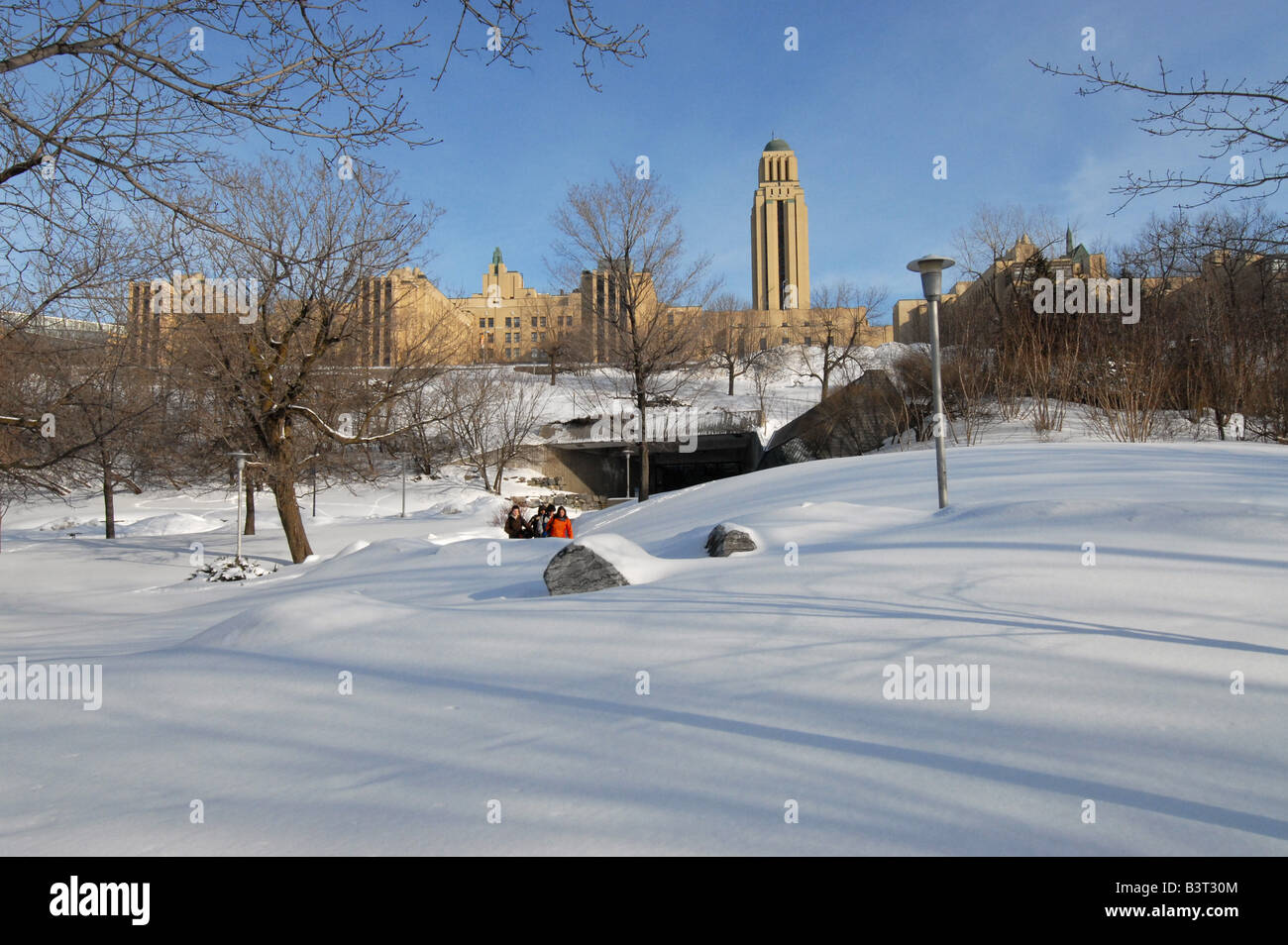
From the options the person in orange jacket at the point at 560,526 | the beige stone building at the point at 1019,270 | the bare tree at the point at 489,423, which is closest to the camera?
the person in orange jacket at the point at 560,526

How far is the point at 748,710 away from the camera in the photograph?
3.10m

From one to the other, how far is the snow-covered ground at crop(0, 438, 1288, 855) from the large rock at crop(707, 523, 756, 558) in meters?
0.16

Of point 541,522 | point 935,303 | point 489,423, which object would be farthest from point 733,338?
point 935,303

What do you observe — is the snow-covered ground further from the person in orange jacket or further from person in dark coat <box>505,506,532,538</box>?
person in dark coat <box>505,506,532,538</box>

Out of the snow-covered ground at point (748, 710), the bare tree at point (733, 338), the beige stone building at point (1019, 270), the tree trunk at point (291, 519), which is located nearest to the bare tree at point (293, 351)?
the tree trunk at point (291, 519)

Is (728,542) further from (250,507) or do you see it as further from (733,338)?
(733,338)

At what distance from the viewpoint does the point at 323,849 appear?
2244 millimetres

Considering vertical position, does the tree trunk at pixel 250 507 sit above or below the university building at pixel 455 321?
below

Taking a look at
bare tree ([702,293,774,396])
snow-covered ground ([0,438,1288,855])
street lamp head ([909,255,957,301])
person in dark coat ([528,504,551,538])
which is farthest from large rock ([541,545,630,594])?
bare tree ([702,293,774,396])

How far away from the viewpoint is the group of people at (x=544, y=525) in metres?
15.3

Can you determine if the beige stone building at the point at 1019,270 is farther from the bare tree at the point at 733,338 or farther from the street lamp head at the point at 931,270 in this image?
the street lamp head at the point at 931,270

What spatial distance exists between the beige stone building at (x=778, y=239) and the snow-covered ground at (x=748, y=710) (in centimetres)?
9579

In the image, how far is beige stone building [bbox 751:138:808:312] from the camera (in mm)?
97688
